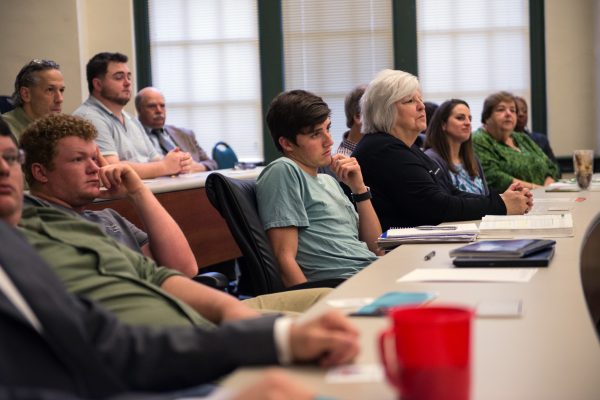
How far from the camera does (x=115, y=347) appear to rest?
132 centimetres

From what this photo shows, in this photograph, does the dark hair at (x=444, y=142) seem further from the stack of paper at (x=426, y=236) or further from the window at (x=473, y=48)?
the window at (x=473, y=48)

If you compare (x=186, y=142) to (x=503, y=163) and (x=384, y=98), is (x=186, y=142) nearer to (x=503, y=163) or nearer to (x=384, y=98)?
(x=503, y=163)

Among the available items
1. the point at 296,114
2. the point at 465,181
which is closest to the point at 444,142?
the point at 465,181

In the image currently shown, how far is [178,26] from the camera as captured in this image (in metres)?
7.96

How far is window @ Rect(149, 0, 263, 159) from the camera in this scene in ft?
26.0

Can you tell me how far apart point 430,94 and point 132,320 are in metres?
6.24

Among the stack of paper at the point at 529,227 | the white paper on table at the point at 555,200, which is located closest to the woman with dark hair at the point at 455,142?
the white paper on table at the point at 555,200

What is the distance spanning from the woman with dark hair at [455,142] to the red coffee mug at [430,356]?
369cm

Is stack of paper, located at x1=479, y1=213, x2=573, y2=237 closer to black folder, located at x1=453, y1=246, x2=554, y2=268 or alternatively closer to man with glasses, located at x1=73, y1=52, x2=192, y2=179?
black folder, located at x1=453, y1=246, x2=554, y2=268

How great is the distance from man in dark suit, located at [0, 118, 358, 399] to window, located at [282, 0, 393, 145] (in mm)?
6610

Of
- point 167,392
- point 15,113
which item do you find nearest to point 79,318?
point 167,392

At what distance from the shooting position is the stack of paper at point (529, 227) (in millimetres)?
2750

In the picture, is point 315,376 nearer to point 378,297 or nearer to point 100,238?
point 378,297

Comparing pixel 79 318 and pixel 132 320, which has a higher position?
pixel 79 318
